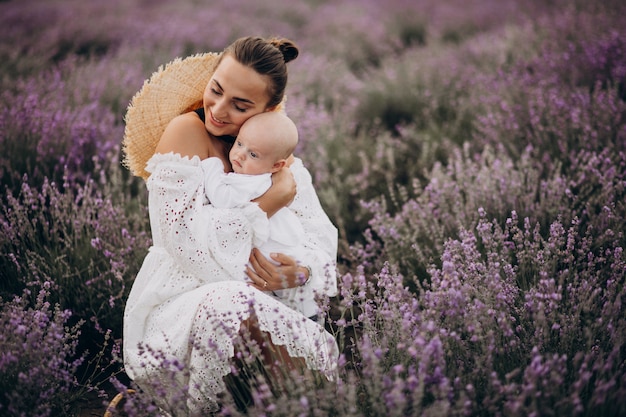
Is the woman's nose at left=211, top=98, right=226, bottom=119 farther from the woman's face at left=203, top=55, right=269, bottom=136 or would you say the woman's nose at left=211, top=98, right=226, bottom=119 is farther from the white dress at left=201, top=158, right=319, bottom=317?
the white dress at left=201, top=158, right=319, bottom=317

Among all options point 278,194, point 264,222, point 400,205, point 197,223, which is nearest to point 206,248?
point 197,223

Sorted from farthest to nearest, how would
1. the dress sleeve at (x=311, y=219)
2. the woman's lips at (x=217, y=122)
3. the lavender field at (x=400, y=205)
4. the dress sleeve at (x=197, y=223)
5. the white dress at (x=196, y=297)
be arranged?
the dress sleeve at (x=311, y=219) → the woman's lips at (x=217, y=122) → the dress sleeve at (x=197, y=223) → the white dress at (x=196, y=297) → the lavender field at (x=400, y=205)

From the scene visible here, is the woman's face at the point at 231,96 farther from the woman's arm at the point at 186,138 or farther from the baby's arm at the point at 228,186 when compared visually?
the baby's arm at the point at 228,186

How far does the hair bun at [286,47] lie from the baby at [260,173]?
305 millimetres

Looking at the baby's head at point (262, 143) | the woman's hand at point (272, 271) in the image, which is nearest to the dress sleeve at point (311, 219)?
the woman's hand at point (272, 271)

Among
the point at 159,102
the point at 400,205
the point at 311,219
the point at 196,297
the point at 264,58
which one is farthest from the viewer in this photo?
the point at 400,205

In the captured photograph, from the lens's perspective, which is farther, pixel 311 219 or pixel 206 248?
pixel 311 219

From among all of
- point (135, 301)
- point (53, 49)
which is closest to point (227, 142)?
point (135, 301)

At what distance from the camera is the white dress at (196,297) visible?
1929 millimetres

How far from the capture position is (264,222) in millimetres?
2123

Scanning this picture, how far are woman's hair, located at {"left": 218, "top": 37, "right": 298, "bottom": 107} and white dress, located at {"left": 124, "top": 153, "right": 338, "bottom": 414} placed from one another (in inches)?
16.7

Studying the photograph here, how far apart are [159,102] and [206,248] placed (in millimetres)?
673

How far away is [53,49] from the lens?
614 cm

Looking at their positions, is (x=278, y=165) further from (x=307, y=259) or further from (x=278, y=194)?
(x=307, y=259)
